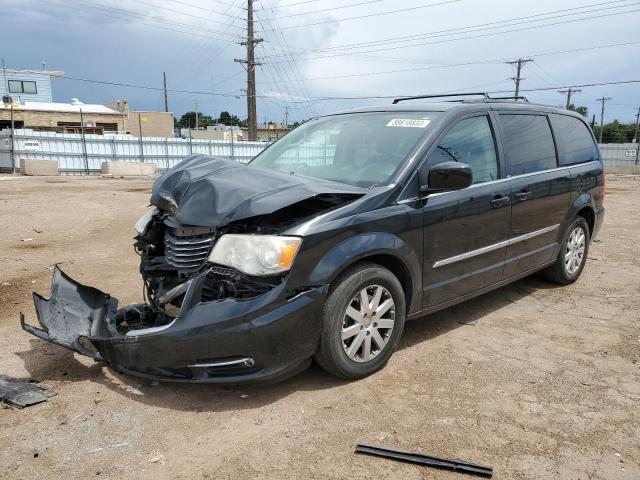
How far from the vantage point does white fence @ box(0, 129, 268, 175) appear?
84.6ft

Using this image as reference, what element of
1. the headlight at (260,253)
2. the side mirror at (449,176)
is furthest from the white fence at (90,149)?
the headlight at (260,253)

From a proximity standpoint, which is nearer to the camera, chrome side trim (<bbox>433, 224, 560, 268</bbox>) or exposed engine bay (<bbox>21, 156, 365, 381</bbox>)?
exposed engine bay (<bbox>21, 156, 365, 381</bbox>)

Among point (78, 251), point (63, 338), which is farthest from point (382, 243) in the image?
point (78, 251)

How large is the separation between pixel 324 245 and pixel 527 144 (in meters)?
2.67

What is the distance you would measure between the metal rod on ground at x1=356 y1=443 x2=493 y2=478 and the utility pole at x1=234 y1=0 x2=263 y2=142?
33.4m

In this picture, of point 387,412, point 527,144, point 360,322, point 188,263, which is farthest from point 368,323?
point 527,144

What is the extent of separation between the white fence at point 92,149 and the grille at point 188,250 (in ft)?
68.4

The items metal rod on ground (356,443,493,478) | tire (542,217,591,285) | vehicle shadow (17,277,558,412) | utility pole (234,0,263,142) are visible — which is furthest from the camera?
utility pole (234,0,263,142)

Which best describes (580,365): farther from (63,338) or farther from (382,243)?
(63,338)

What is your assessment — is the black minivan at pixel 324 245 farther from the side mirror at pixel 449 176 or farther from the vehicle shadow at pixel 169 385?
the vehicle shadow at pixel 169 385

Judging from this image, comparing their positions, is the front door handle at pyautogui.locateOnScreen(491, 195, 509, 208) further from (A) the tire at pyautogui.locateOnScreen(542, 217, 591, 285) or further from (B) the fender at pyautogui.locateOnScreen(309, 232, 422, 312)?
(A) the tire at pyautogui.locateOnScreen(542, 217, 591, 285)

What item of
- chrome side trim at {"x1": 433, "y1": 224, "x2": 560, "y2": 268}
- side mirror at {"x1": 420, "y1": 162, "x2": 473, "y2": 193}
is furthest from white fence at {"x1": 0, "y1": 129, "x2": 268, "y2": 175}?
side mirror at {"x1": 420, "y1": 162, "x2": 473, "y2": 193}

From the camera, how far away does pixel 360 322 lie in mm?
3311

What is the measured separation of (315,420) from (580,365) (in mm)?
2057
